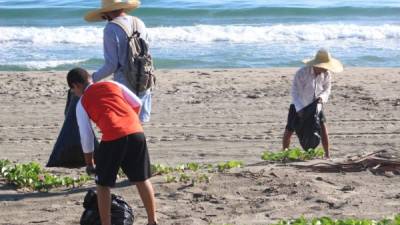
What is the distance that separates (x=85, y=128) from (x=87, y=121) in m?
0.05

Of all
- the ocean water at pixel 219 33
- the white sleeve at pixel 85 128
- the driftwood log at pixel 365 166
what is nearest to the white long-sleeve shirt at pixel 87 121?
the white sleeve at pixel 85 128

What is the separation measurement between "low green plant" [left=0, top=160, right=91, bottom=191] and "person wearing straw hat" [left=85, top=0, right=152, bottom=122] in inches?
32.9

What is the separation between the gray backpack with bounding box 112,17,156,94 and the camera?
278 inches

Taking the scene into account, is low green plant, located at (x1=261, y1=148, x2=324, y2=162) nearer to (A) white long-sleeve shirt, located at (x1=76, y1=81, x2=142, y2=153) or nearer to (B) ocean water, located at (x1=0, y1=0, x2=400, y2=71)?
(A) white long-sleeve shirt, located at (x1=76, y1=81, x2=142, y2=153)

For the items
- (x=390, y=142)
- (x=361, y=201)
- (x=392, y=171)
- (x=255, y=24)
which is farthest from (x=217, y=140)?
(x=255, y=24)

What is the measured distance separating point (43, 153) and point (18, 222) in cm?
315

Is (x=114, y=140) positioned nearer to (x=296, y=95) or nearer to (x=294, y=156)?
(x=294, y=156)

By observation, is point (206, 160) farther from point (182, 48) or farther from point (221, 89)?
point (182, 48)

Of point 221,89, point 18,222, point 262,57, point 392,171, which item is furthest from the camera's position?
point 262,57

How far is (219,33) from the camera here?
23781mm

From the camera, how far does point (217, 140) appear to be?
1019 centimetres

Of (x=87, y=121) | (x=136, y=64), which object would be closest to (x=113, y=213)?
(x=87, y=121)

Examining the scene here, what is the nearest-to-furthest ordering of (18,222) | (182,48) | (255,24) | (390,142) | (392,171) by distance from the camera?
(18,222) → (392,171) → (390,142) → (182,48) → (255,24)

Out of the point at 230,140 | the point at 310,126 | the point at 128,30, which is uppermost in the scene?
the point at 128,30
